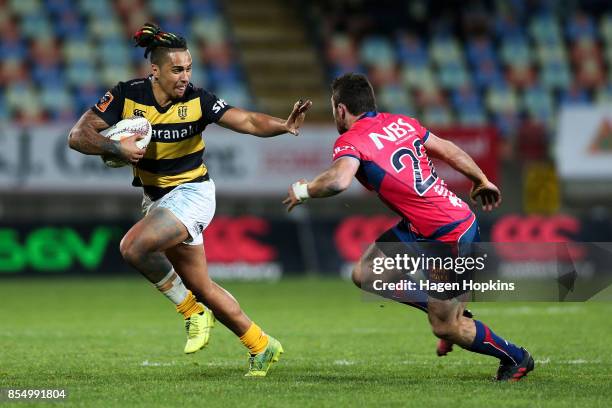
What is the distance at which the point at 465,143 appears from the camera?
1891cm

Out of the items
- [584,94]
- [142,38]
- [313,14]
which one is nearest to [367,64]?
[313,14]

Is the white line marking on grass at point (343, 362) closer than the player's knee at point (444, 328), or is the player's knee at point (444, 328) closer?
the player's knee at point (444, 328)

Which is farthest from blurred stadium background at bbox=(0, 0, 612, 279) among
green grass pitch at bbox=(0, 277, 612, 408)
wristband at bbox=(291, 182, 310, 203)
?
wristband at bbox=(291, 182, 310, 203)

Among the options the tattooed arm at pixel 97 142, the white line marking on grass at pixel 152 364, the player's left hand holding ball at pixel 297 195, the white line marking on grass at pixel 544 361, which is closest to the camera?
the player's left hand holding ball at pixel 297 195

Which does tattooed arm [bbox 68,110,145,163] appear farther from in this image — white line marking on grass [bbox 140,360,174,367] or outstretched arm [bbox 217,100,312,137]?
white line marking on grass [bbox 140,360,174,367]

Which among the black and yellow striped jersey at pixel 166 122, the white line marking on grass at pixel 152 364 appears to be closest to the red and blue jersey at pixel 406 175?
the black and yellow striped jersey at pixel 166 122

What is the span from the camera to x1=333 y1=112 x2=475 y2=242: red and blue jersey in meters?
7.55

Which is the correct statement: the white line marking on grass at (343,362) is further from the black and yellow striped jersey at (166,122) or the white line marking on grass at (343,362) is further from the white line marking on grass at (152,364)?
the black and yellow striped jersey at (166,122)

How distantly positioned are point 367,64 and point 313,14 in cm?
212

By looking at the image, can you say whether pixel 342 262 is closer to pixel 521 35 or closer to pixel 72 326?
pixel 72 326

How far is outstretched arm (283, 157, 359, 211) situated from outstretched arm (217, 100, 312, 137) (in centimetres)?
88

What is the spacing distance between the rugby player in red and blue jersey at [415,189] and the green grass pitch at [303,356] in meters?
0.29

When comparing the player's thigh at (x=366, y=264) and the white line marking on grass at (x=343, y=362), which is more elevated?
the player's thigh at (x=366, y=264)

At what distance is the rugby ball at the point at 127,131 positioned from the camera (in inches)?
311
